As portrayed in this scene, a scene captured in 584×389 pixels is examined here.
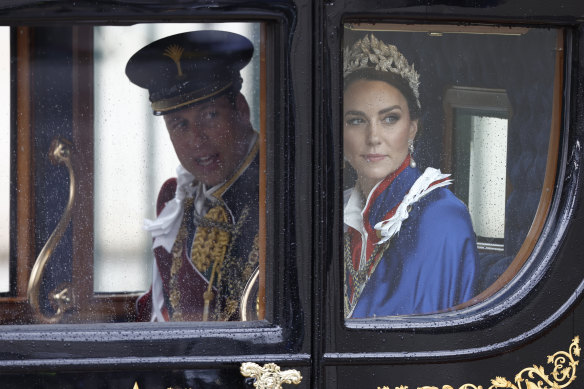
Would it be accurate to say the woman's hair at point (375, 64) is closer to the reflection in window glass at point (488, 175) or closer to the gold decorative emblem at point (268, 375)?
the reflection in window glass at point (488, 175)

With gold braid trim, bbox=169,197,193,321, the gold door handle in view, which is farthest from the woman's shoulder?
the gold door handle

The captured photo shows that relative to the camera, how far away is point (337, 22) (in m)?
1.83

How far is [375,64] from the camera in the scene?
6.08 feet

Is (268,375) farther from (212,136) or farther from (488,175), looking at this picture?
(488,175)

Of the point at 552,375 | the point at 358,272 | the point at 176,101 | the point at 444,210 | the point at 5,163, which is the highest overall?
the point at 176,101

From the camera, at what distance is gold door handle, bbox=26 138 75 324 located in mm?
1900

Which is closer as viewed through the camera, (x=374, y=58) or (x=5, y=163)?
(x=374, y=58)

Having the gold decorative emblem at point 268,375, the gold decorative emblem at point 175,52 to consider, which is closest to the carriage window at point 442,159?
the gold decorative emblem at point 268,375

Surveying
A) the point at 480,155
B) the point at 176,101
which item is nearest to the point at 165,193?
the point at 176,101

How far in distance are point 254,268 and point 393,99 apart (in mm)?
453

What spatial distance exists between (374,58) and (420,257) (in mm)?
427

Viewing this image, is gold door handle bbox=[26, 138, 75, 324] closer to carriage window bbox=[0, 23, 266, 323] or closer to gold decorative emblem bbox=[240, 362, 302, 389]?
carriage window bbox=[0, 23, 266, 323]

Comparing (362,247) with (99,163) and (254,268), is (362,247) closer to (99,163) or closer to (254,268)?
(254,268)

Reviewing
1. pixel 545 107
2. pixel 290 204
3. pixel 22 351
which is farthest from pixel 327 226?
pixel 22 351
